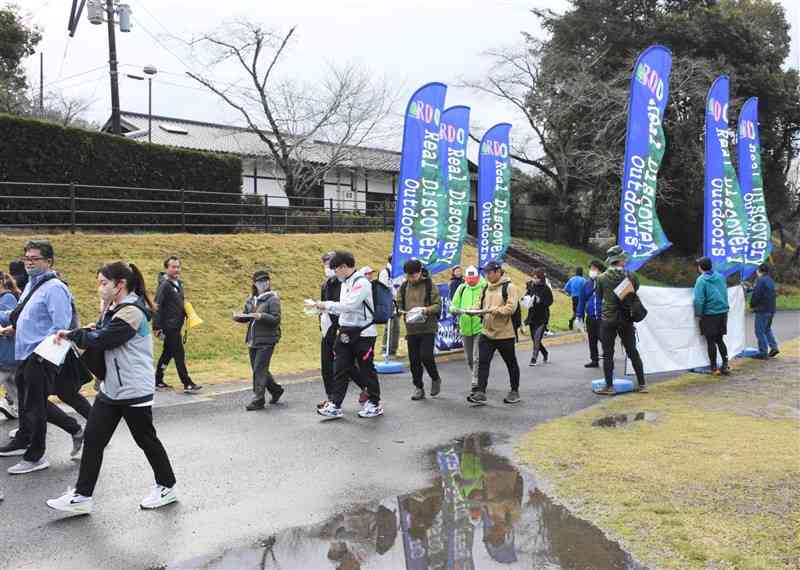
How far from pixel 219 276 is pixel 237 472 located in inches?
385

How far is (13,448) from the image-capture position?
594 cm

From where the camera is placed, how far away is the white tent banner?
31.5 ft

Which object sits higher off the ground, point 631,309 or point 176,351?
point 631,309

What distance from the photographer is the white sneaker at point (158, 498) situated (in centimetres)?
467

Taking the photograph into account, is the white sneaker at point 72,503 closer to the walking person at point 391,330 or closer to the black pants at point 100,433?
the black pants at point 100,433

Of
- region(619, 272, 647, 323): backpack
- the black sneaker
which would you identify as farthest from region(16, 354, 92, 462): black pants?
region(619, 272, 647, 323): backpack

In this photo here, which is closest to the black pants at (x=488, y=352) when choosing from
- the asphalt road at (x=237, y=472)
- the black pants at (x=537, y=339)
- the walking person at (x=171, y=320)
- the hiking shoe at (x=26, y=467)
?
the asphalt road at (x=237, y=472)

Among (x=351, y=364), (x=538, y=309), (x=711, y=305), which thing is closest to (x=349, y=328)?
(x=351, y=364)

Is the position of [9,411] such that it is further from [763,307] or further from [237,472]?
[763,307]

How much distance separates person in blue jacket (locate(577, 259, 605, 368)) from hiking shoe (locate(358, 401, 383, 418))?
431 centimetres

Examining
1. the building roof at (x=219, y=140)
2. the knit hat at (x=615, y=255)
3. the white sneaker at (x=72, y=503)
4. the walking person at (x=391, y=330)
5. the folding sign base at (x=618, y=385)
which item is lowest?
the folding sign base at (x=618, y=385)

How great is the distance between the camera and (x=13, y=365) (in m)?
6.39

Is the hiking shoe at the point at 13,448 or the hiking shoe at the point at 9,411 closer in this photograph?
the hiking shoe at the point at 13,448

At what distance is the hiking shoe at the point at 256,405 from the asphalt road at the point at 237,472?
0.44 feet
